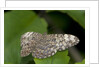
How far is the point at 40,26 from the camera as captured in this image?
3006mm

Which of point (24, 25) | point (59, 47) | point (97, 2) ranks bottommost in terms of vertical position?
point (59, 47)

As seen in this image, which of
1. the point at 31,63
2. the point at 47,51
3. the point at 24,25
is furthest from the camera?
the point at 24,25

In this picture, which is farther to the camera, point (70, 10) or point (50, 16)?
point (50, 16)

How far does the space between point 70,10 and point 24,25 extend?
644mm

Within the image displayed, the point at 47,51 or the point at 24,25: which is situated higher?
the point at 24,25

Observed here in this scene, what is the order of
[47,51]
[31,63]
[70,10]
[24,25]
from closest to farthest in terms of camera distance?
1. [47,51]
2. [31,63]
3. [70,10]
4. [24,25]

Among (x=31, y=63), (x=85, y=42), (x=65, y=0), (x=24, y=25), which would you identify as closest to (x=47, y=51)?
(x=31, y=63)

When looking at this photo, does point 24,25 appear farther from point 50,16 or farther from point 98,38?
point 98,38

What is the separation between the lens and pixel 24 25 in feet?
10.4

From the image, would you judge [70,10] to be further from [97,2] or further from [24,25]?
[24,25]

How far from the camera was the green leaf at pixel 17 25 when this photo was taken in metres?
2.94

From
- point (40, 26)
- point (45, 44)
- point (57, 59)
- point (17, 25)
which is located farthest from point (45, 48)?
point (17, 25)

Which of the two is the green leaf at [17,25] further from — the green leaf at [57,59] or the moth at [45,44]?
the green leaf at [57,59]

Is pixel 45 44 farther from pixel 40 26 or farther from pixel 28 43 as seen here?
pixel 40 26
